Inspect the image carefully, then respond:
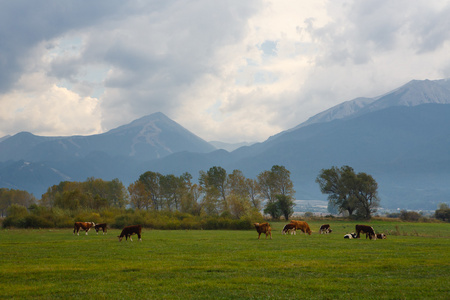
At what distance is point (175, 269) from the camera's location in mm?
15922

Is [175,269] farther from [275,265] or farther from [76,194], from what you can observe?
[76,194]

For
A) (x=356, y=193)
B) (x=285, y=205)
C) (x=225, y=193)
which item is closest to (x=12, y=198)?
(x=225, y=193)

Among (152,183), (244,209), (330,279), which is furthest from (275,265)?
(152,183)

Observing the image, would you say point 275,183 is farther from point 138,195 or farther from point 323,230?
point 323,230

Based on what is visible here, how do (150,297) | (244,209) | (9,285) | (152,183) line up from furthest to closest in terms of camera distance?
1. (152,183)
2. (244,209)
3. (9,285)
4. (150,297)

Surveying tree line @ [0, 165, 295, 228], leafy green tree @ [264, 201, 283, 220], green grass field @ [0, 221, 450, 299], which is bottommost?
green grass field @ [0, 221, 450, 299]

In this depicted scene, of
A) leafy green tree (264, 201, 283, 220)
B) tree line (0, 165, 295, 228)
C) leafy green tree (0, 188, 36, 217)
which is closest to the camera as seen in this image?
tree line (0, 165, 295, 228)

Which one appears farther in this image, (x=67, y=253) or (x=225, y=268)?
(x=67, y=253)

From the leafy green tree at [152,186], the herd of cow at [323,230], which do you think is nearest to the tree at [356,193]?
the leafy green tree at [152,186]

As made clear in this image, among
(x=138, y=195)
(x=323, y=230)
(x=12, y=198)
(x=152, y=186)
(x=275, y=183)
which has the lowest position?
(x=323, y=230)

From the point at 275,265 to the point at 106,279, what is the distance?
7.35 meters

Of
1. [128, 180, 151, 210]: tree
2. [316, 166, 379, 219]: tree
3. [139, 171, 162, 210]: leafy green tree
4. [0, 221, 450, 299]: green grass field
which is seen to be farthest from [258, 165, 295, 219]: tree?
[0, 221, 450, 299]: green grass field

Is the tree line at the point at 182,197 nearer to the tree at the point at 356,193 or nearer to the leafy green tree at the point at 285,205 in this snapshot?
the leafy green tree at the point at 285,205

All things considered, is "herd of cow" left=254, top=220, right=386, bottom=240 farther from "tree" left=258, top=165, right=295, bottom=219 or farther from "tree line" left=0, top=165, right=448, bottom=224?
"tree" left=258, top=165, right=295, bottom=219
